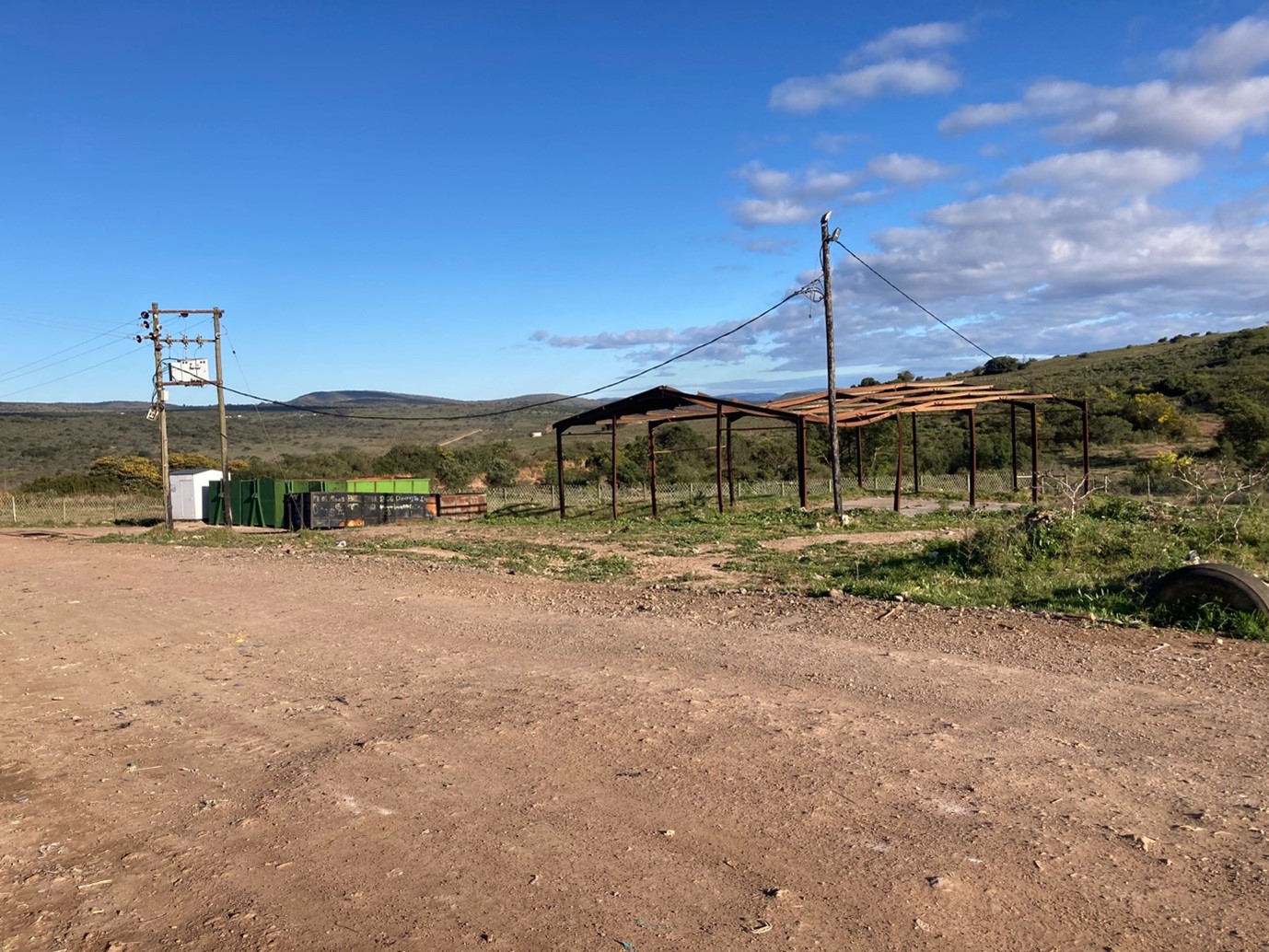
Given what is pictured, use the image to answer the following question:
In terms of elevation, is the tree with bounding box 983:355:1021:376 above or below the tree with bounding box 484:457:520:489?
above

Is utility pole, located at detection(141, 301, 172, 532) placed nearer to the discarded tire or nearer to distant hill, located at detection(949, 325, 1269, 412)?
the discarded tire

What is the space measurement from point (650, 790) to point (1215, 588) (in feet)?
18.9

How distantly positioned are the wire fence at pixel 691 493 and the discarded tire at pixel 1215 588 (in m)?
15.9

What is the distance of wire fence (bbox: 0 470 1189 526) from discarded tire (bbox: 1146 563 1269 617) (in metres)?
15.9

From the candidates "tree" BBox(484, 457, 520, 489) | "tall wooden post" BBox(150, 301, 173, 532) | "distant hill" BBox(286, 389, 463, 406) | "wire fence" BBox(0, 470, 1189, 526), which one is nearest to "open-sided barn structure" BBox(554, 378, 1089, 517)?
"wire fence" BBox(0, 470, 1189, 526)

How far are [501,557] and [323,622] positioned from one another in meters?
6.06

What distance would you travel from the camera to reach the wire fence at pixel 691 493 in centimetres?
2631

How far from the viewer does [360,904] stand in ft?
12.2

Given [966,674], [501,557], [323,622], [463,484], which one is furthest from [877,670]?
[463,484]

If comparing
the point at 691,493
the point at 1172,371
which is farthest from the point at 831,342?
the point at 1172,371

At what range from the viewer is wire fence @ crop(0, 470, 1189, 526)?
26312 mm

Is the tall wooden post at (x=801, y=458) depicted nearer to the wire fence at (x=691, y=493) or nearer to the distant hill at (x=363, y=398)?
the wire fence at (x=691, y=493)

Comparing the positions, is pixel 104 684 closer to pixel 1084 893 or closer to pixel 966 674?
pixel 966 674

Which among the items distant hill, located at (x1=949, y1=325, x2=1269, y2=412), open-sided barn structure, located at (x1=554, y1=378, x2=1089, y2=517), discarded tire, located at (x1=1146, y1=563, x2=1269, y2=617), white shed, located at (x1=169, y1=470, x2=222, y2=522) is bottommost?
discarded tire, located at (x1=1146, y1=563, x2=1269, y2=617)
